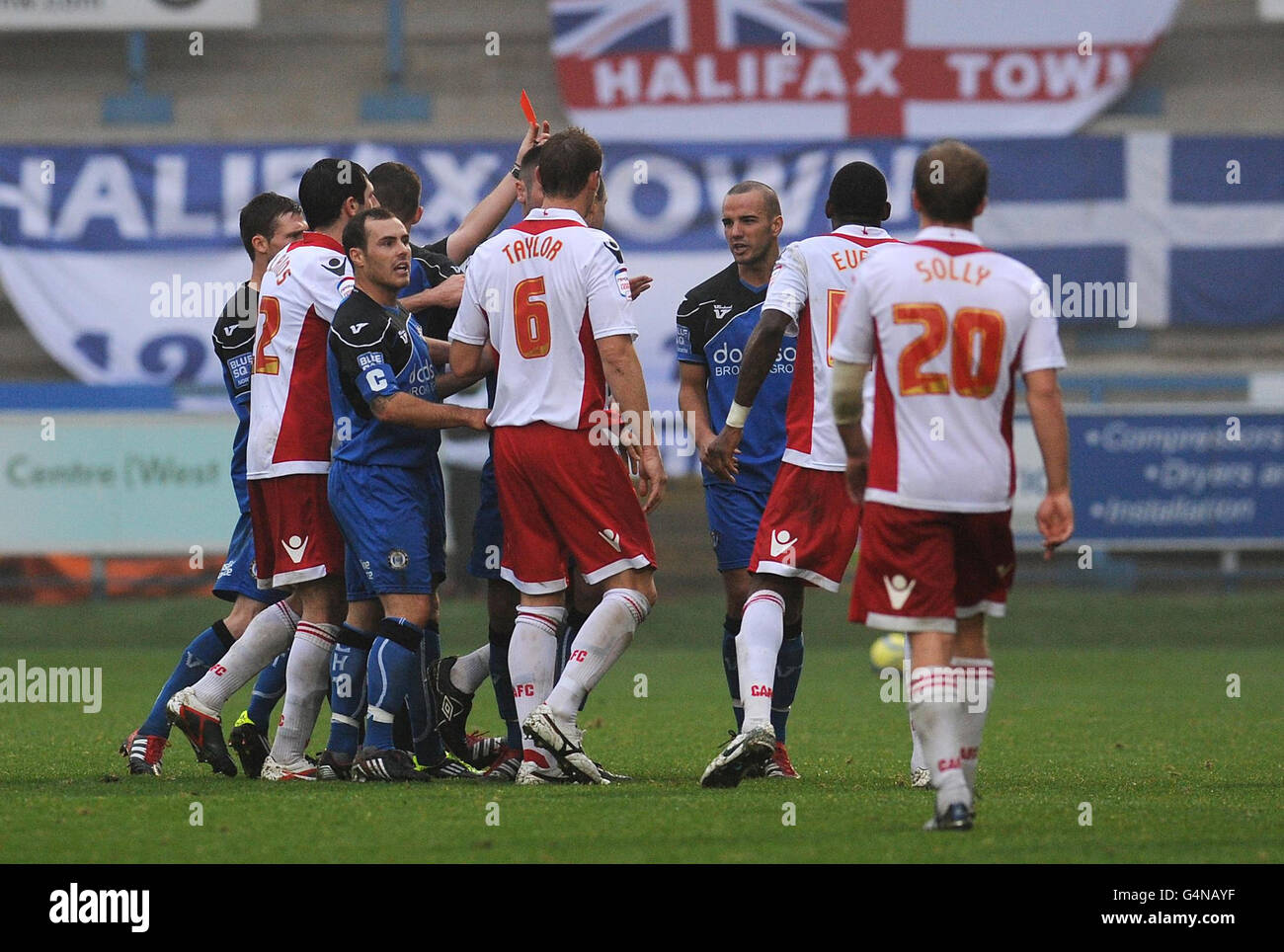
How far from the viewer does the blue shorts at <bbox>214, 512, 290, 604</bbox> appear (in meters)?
7.25

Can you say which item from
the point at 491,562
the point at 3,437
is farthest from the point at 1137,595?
the point at 491,562

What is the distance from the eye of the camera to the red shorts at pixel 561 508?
20.8 feet

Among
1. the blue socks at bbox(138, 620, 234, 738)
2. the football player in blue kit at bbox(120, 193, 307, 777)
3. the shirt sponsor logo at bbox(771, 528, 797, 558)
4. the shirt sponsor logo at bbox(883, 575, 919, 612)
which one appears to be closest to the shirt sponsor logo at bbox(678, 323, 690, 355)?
the shirt sponsor logo at bbox(771, 528, 797, 558)

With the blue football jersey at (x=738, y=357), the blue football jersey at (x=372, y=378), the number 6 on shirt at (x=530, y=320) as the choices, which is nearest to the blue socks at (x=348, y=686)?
the blue football jersey at (x=372, y=378)

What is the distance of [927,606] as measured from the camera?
5172 mm

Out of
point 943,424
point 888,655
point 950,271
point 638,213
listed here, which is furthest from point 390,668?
point 638,213

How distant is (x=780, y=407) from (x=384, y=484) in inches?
69.4

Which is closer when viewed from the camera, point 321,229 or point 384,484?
point 384,484

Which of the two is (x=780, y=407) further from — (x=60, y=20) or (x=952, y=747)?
(x=60, y=20)

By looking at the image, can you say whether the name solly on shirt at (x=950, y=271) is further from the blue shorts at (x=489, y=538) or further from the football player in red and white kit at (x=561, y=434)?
the blue shorts at (x=489, y=538)

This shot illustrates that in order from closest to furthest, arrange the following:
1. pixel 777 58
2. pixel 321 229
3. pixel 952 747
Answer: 1. pixel 952 747
2. pixel 321 229
3. pixel 777 58

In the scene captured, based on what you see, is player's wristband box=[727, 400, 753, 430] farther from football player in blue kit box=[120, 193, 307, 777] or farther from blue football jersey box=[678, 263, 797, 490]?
football player in blue kit box=[120, 193, 307, 777]

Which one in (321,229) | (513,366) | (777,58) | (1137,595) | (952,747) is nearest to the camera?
(952,747)

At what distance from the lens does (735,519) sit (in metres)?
7.27
